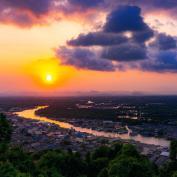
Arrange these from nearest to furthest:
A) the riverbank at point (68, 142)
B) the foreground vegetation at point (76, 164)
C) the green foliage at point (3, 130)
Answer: the foreground vegetation at point (76, 164) < the green foliage at point (3, 130) < the riverbank at point (68, 142)

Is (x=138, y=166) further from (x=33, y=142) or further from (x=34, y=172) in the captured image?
(x=33, y=142)

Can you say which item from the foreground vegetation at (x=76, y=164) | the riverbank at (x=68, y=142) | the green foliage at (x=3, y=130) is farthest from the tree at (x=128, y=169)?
the riverbank at (x=68, y=142)

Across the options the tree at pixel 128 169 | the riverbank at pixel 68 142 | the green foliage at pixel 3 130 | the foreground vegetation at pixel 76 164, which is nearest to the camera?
the foreground vegetation at pixel 76 164

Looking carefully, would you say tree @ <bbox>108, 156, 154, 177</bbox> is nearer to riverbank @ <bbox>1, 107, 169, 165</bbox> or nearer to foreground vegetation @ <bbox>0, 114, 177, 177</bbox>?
foreground vegetation @ <bbox>0, 114, 177, 177</bbox>

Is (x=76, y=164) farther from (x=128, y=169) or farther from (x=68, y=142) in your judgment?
(x=68, y=142)

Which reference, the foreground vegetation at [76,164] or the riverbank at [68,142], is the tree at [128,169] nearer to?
the foreground vegetation at [76,164]

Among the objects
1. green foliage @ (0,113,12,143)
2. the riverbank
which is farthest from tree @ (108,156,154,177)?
the riverbank

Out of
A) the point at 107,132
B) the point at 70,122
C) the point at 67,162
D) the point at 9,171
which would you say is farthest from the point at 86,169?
the point at 70,122

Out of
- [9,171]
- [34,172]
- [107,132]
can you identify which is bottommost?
[107,132]
